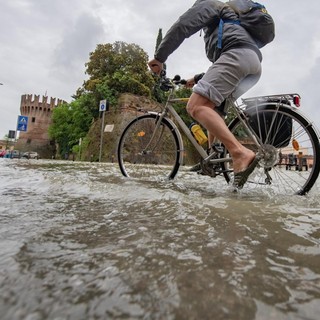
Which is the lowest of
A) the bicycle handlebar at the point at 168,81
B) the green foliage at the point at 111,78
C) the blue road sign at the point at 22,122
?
the bicycle handlebar at the point at 168,81

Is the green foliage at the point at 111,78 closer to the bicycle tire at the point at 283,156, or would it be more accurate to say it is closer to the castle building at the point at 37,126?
the bicycle tire at the point at 283,156

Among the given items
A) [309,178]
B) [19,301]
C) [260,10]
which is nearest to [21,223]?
[19,301]

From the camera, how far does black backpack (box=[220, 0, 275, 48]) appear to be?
7.31ft

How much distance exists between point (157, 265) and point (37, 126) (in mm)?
51424

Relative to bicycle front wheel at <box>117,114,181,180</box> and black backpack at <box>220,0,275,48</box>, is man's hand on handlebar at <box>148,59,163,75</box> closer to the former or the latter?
bicycle front wheel at <box>117,114,181,180</box>

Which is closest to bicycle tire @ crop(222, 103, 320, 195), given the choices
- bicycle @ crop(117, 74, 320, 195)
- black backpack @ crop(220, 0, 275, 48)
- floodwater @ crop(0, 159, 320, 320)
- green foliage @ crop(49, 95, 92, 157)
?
bicycle @ crop(117, 74, 320, 195)

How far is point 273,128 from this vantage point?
7.94 ft

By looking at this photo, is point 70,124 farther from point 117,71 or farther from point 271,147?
point 271,147

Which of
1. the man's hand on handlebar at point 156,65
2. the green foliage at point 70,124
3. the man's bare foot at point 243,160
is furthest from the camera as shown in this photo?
the green foliage at point 70,124

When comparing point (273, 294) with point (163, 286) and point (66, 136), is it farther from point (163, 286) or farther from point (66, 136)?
point (66, 136)

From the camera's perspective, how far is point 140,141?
135 inches

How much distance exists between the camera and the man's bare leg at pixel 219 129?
81.4 inches

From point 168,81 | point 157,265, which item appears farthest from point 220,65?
point 157,265

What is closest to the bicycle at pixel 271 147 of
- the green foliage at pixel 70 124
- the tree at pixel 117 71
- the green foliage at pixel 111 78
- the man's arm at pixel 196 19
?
the man's arm at pixel 196 19
